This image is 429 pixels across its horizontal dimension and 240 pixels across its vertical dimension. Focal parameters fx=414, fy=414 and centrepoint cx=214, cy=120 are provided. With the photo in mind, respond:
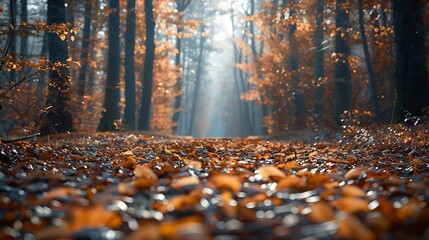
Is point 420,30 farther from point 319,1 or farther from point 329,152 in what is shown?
point 319,1

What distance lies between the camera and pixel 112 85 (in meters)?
14.5

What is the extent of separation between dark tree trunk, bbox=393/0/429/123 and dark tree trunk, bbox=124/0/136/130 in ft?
33.5

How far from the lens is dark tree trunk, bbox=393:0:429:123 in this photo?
8820 mm

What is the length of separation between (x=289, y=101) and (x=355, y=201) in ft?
59.3

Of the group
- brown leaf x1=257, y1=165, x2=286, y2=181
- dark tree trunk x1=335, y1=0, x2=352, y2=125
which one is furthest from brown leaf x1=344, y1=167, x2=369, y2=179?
dark tree trunk x1=335, y1=0, x2=352, y2=125

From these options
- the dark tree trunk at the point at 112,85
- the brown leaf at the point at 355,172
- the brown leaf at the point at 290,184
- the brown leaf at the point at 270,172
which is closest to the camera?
the brown leaf at the point at 290,184

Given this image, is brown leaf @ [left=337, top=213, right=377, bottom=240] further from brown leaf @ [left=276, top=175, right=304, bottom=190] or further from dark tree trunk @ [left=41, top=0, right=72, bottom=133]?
dark tree trunk @ [left=41, top=0, right=72, bottom=133]

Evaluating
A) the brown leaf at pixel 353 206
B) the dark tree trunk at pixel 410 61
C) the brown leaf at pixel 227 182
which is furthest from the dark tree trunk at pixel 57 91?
the brown leaf at pixel 353 206

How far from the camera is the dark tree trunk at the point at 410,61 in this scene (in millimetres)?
8820

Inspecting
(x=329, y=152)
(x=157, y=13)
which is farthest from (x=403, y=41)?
(x=157, y=13)

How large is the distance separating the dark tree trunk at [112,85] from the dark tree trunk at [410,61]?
29.6 ft

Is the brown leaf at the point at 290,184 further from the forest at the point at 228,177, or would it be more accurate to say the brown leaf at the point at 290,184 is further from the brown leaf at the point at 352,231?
the brown leaf at the point at 352,231

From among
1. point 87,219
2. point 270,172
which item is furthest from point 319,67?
point 87,219

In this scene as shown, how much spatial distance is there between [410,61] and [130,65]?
10.8 m
